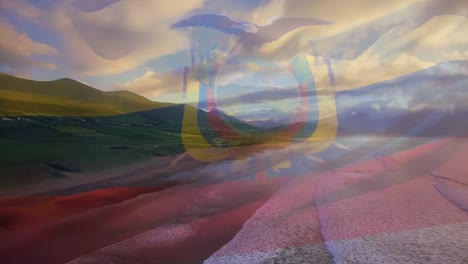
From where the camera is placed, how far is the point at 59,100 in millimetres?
9000

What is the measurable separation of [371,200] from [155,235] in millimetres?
3856

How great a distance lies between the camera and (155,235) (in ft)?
16.0

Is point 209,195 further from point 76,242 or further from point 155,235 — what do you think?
point 76,242

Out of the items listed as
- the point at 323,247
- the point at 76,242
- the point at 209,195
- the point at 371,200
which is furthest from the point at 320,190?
the point at 76,242

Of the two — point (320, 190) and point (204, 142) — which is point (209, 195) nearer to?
point (320, 190)

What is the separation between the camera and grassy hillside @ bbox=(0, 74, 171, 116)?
28.1 feet

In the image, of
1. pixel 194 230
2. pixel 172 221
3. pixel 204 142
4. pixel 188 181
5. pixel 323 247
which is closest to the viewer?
pixel 323 247

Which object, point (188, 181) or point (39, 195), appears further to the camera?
point (188, 181)

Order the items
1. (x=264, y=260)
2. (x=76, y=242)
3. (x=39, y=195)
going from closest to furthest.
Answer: (x=264, y=260) < (x=76, y=242) < (x=39, y=195)

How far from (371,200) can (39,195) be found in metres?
6.56

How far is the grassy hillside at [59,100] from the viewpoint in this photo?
8559mm

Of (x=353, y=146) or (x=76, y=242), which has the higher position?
(x=353, y=146)

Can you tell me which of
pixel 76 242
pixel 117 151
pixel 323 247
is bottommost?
pixel 76 242

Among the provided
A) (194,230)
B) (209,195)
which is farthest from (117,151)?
(194,230)
